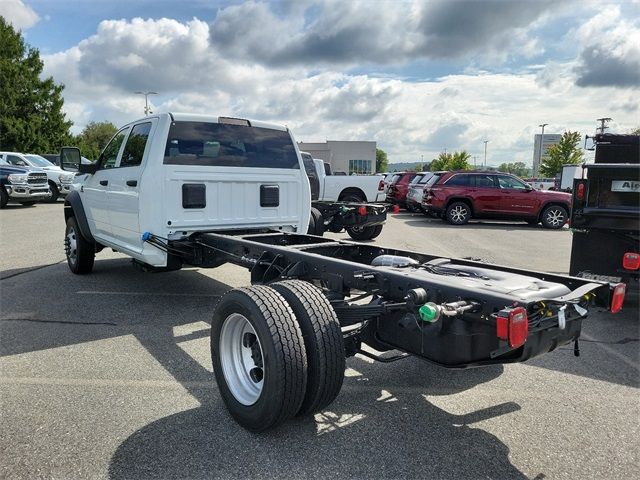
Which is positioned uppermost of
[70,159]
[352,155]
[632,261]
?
[352,155]

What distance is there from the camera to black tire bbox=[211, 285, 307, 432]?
286cm

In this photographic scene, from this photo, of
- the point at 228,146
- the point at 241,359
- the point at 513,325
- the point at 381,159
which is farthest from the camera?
the point at 381,159

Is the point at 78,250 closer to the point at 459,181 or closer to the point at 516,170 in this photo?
the point at 459,181

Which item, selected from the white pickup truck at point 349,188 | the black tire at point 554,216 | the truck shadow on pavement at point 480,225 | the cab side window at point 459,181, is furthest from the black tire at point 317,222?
the black tire at point 554,216

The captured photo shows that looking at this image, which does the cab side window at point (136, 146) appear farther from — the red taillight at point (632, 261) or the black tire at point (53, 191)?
the black tire at point (53, 191)

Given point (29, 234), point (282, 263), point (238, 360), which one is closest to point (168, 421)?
point (238, 360)

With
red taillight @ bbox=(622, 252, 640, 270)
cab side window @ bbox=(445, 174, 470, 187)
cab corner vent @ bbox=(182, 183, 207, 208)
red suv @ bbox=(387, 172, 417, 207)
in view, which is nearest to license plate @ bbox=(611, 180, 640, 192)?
red taillight @ bbox=(622, 252, 640, 270)

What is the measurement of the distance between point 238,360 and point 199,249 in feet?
7.27

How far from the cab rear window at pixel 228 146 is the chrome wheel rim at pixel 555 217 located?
41.0ft

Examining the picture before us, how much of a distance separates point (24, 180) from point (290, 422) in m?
18.6

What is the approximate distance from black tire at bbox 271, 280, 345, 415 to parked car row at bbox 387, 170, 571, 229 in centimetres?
1402

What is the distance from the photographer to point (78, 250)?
734 cm

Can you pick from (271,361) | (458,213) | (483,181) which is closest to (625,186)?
(271,361)

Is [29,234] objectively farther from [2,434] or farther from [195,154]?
[2,434]
